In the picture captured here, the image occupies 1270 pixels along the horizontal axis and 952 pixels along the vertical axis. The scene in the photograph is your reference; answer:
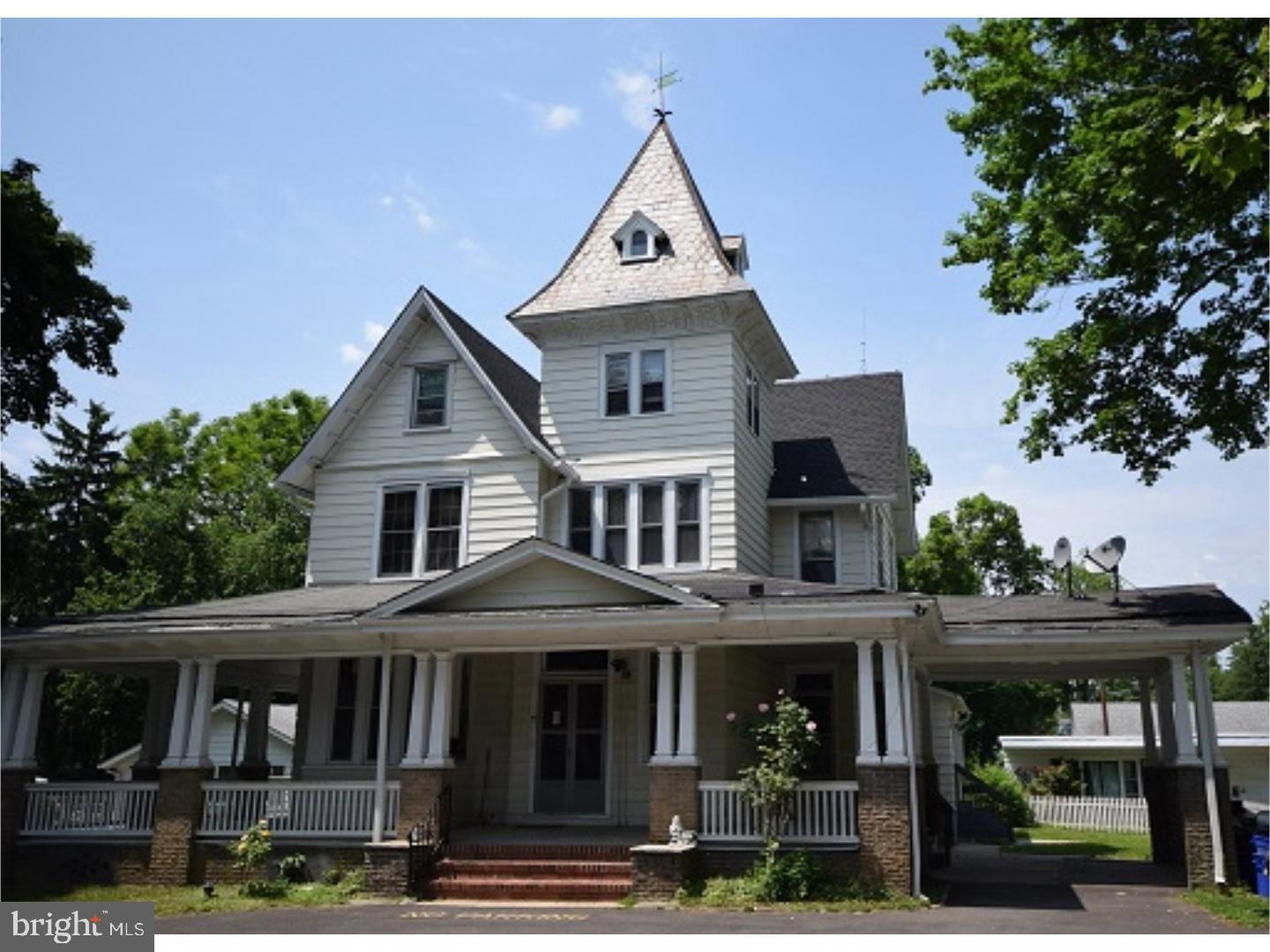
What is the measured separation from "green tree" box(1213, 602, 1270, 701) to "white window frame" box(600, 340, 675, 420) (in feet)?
312

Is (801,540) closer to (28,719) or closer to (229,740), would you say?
(28,719)

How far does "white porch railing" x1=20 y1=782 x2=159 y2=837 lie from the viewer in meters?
16.8

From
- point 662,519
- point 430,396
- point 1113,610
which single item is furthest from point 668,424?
point 1113,610

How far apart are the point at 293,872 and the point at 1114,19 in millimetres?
15025

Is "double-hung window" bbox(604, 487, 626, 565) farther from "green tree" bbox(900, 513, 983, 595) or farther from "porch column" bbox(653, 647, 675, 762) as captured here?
"green tree" bbox(900, 513, 983, 595)

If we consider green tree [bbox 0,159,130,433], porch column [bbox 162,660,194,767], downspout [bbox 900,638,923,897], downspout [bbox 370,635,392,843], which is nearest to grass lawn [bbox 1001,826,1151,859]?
downspout [bbox 900,638,923,897]

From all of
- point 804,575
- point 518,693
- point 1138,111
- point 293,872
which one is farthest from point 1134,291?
point 293,872

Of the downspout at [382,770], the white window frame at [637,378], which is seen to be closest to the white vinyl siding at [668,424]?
the white window frame at [637,378]

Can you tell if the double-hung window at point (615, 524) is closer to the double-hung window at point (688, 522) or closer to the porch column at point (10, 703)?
the double-hung window at point (688, 522)

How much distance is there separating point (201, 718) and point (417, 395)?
6.41m

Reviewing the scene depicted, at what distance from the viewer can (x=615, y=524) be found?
18938 mm

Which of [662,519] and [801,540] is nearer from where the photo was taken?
[662,519]

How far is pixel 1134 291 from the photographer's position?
52.0 ft

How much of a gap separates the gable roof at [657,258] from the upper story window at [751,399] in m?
1.94
